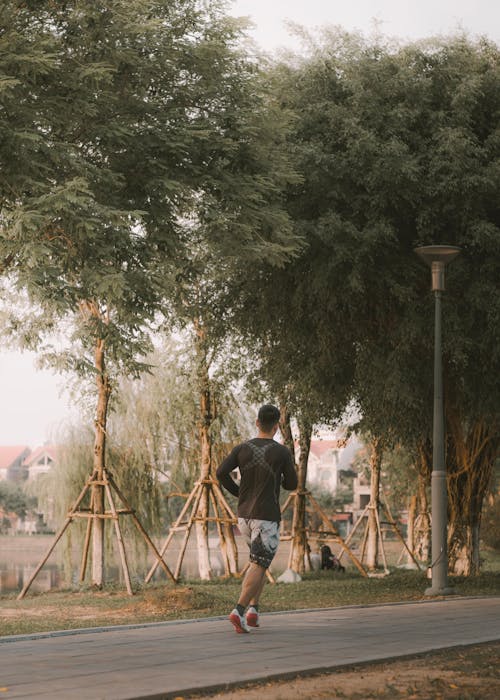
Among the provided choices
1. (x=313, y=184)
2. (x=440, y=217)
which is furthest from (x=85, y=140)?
(x=440, y=217)

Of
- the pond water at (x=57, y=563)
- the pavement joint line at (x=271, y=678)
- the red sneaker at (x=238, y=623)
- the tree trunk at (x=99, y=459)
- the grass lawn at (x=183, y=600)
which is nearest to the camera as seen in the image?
the pavement joint line at (x=271, y=678)

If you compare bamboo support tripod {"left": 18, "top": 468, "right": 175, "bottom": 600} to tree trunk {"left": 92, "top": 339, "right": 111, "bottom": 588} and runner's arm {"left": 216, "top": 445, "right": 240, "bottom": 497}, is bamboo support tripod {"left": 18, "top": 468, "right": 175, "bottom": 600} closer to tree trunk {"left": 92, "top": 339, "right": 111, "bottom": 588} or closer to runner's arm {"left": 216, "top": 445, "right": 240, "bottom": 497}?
tree trunk {"left": 92, "top": 339, "right": 111, "bottom": 588}

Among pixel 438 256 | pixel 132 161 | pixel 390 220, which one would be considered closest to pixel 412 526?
pixel 390 220

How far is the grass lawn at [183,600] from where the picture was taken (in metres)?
12.8

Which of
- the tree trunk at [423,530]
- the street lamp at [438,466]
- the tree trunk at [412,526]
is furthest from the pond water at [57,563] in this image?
the street lamp at [438,466]

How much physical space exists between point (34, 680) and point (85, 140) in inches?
374

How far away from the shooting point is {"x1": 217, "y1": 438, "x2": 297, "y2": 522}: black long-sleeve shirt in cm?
892

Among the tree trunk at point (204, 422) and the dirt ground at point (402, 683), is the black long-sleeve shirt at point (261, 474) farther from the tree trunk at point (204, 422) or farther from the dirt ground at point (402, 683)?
the tree trunk at point (204, 422)

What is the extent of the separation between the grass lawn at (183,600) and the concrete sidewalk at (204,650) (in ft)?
7.33

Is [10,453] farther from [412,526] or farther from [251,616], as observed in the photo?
[251,616]

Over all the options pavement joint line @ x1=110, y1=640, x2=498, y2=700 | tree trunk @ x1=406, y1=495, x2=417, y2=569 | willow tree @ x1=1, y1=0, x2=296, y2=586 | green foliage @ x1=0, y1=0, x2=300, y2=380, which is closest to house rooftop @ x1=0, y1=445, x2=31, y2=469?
tree trunk @ x1=406, y1=495, x2=417, y2=569

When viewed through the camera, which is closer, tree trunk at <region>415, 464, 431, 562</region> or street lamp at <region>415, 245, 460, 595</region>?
street lamp at <region>415, 245, 460, 595</region>

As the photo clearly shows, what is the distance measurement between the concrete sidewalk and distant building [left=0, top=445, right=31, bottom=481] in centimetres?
12798

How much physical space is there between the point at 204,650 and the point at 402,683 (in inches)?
70.2
